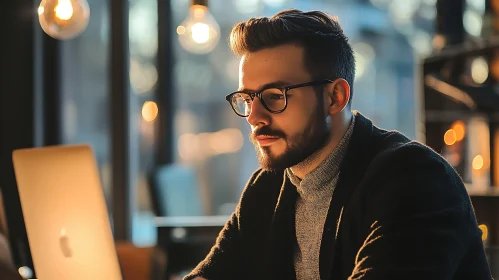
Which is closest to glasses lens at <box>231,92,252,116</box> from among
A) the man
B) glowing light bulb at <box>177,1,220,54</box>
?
the man

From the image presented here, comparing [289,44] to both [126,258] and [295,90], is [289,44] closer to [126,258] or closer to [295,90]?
[295,90]

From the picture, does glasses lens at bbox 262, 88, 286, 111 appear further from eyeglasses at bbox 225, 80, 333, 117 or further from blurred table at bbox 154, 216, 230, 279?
blurred table at bbox 154, 216, 230, 279

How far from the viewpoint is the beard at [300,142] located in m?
1.90

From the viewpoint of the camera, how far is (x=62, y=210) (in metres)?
1.97

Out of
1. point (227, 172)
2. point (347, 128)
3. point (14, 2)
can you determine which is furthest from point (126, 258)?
point (227, 172)

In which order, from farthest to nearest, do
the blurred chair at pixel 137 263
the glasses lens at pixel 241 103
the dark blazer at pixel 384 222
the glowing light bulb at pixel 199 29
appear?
the glowing light bulb at pixel 199 29
the blurred chair at pixel 137 263
the glasses lens at pixel 241 103
the dark blazer at pixel 384 222

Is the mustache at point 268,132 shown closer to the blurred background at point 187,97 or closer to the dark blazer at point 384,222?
the dark blazer at point 384,222

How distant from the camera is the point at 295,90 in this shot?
6.17ft

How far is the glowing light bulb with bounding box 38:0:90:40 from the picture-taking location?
9.85ft

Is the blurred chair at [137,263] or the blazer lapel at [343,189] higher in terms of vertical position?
the blazer lapel at [343,189]

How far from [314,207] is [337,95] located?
0.95ft

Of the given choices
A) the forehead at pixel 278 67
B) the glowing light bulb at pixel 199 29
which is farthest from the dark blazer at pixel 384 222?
the glowing light bulb at pixel 199 29

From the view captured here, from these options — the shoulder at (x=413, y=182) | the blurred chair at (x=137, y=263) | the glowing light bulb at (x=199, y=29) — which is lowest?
the blurred chair at (x=137, y=263)

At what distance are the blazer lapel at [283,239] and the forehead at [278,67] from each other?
0.33 meters
